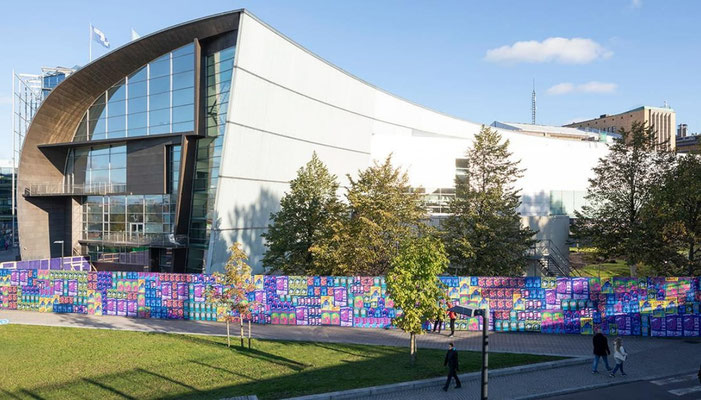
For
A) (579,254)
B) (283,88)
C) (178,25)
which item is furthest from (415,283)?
(579,254)

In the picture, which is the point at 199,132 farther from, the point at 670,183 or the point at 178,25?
the point at 670,183

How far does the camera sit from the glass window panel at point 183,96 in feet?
105

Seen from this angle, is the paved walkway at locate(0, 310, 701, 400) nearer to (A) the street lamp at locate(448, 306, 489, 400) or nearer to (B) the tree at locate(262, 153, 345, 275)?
(A) the street lamp at locate(448, 306, 489, 400)

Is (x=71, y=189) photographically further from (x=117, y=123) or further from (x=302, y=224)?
(x=302, y=224)

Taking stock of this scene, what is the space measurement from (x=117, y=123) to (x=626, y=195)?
1404 inches

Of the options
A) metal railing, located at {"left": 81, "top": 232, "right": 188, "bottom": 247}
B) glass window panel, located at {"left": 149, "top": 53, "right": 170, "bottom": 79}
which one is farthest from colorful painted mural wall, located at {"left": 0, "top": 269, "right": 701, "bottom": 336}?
glass window panel, located at {"left": 149, "top": 53, "right": 170, "bottom": 79}

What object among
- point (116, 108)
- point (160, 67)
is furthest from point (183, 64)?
point (116, 108)

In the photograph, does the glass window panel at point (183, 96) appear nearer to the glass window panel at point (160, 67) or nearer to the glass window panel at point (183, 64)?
the glass window panel at point (183, 64)

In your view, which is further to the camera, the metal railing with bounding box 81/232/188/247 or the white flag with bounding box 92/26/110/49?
the white flag with bounding box 92/26/110/49

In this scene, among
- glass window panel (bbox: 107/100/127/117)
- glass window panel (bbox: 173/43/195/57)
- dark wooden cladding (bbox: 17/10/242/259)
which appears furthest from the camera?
glass window panel (bbox: 107/100/127/117)

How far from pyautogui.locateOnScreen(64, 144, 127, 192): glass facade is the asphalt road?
34796 millimetres

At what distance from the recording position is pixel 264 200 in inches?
1248

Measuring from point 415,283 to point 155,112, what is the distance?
26986mm

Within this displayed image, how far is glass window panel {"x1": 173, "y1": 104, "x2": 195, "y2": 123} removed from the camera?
3190 cm
